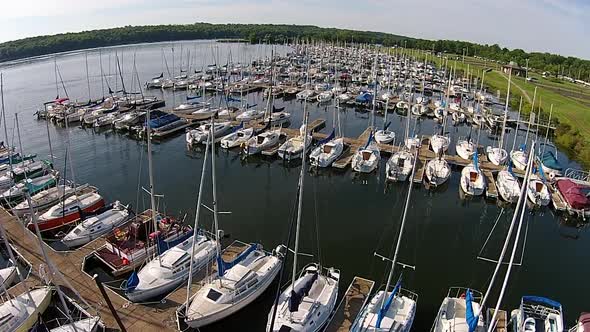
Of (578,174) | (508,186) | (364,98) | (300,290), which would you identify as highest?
(364,98)

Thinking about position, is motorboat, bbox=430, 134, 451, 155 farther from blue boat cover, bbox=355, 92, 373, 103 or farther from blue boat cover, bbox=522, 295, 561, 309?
blue boat cover, bbox=522, 295, 561, 309

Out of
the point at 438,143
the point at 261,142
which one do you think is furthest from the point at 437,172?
the point at 261,142

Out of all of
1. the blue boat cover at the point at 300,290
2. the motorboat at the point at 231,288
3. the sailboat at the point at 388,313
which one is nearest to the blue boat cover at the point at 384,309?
the sailboat at the point at 388,313

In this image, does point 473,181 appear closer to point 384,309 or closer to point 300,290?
point 384,309

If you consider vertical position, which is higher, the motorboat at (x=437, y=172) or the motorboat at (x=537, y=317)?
the motorboat at (x=437, y=172)

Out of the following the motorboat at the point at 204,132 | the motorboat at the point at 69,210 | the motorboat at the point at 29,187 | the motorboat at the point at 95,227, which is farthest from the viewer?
the motorboat at the point at 204,132

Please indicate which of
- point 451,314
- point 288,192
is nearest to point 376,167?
point 288,192

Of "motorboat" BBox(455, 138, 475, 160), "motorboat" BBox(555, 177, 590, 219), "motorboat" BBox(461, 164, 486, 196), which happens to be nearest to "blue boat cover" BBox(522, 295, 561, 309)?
"motorboat" BBox(461, 164, 486, 196)

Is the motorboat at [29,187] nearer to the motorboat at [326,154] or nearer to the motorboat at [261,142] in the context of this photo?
the motorboat at [261,142]

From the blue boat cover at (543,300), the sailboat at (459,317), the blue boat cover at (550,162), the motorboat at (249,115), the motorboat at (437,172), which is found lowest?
the sailboat at (459,317)
